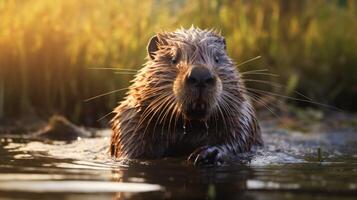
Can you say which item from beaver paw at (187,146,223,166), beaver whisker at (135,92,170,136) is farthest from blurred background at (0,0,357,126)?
beaver paw at (187,146,223,166)

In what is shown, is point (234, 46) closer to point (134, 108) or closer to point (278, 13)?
point (278, 13)

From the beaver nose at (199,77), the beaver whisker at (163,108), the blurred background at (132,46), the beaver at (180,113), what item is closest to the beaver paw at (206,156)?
the beaver at (180,113)

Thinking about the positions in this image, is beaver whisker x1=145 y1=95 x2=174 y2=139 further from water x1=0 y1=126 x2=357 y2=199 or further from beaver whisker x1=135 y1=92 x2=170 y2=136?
water x1=0 y1=126 x2=357 y2=199

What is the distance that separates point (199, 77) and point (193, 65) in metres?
0.21

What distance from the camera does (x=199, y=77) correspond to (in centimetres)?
429

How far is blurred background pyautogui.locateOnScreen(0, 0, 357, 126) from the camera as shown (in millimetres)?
7402

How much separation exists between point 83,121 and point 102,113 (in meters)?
0.19

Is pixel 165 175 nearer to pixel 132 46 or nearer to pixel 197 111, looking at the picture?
pixel 197 111

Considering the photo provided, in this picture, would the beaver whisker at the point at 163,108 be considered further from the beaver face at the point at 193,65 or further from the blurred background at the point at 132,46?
the blurred background at the point at 132,46

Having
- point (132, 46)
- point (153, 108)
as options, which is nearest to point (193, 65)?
point (153, 108)

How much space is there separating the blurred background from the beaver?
233cm

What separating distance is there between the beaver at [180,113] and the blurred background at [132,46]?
7.65 ft

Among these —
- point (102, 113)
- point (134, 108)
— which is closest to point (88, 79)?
point (102, 113)

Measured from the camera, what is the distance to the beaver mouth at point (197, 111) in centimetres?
438
